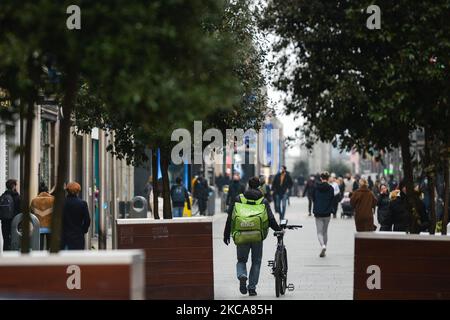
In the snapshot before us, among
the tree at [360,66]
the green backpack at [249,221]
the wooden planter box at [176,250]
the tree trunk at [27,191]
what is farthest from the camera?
the green backpack at [249,221]

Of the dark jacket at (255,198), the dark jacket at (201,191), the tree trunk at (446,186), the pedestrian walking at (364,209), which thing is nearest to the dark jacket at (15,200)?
the dark jacket at (255,198)

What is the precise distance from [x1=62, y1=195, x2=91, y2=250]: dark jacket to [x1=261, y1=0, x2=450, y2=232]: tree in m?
4.46

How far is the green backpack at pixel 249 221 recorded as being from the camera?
16.8 meters

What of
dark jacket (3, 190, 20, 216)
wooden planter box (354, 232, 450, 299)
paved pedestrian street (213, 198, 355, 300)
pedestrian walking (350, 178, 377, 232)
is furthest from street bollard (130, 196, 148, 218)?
wooden planter box (354, 232, 450, 299)

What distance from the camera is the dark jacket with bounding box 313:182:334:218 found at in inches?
1016

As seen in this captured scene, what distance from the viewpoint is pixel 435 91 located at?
1404 cm

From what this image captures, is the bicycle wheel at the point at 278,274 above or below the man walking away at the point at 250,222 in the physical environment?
below

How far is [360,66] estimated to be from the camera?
13977 millimetres

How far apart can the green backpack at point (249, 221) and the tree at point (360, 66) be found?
2373mm

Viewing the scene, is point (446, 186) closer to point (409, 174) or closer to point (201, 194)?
point (409, 174)

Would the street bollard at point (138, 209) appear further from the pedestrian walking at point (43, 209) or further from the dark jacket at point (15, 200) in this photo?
the pedestrian walking at point (43, 209)

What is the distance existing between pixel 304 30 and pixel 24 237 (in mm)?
5231
